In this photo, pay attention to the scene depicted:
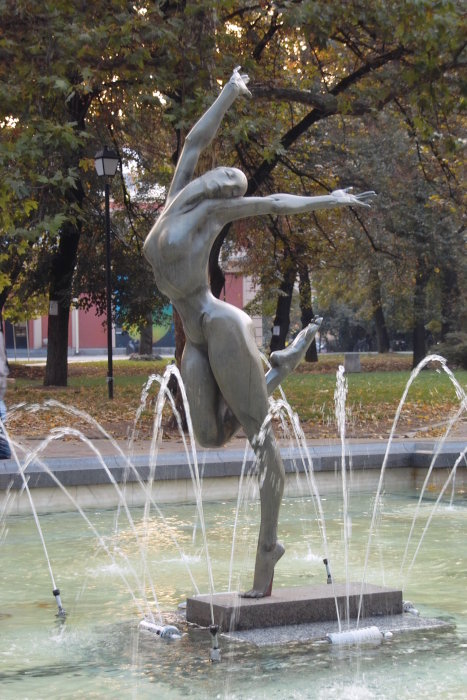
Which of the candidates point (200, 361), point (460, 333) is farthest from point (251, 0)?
point (460, 333)

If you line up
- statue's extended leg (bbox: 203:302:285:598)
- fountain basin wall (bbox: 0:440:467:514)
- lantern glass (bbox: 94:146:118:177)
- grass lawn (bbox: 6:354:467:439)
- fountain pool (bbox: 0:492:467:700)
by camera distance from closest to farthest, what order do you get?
fountain pool (bbox: 0:492:467:700), statue's extended leg (bbox: 203:302:285:598), fountain basin wall (bbox: 0:440:467:514), grass lawn (bbox: 6:354:467:439), lantern glass (bbox: 94:146:118:177)

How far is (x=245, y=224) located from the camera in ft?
74.6

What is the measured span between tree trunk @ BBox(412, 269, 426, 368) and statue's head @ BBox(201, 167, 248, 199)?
32766mm

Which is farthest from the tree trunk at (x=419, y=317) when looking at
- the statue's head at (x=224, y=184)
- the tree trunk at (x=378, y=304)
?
the statue's head at (x=224, y=184)

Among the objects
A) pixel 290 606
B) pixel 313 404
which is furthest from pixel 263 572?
pixel 313 404

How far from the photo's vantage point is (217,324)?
539cm

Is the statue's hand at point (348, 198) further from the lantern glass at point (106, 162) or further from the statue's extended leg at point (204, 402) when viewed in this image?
the lantern glass at point (106, 162)

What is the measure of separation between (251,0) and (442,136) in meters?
3.49

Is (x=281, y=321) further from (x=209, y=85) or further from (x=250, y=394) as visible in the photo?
(x=250, y=394)

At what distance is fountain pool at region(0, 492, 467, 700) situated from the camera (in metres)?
4.64

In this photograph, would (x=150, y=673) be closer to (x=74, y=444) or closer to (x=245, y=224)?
(x=74, y=444)

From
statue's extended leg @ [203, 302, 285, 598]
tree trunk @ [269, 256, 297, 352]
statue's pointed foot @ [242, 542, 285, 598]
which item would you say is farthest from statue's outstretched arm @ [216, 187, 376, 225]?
tree trunk @ [269, 256, 297, 352]

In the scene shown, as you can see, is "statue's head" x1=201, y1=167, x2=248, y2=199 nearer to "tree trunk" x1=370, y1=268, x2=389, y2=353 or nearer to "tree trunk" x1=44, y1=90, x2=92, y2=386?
"tree trunk" x1=44, y1=90, x2=92, y2=386

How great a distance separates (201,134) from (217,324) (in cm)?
96
